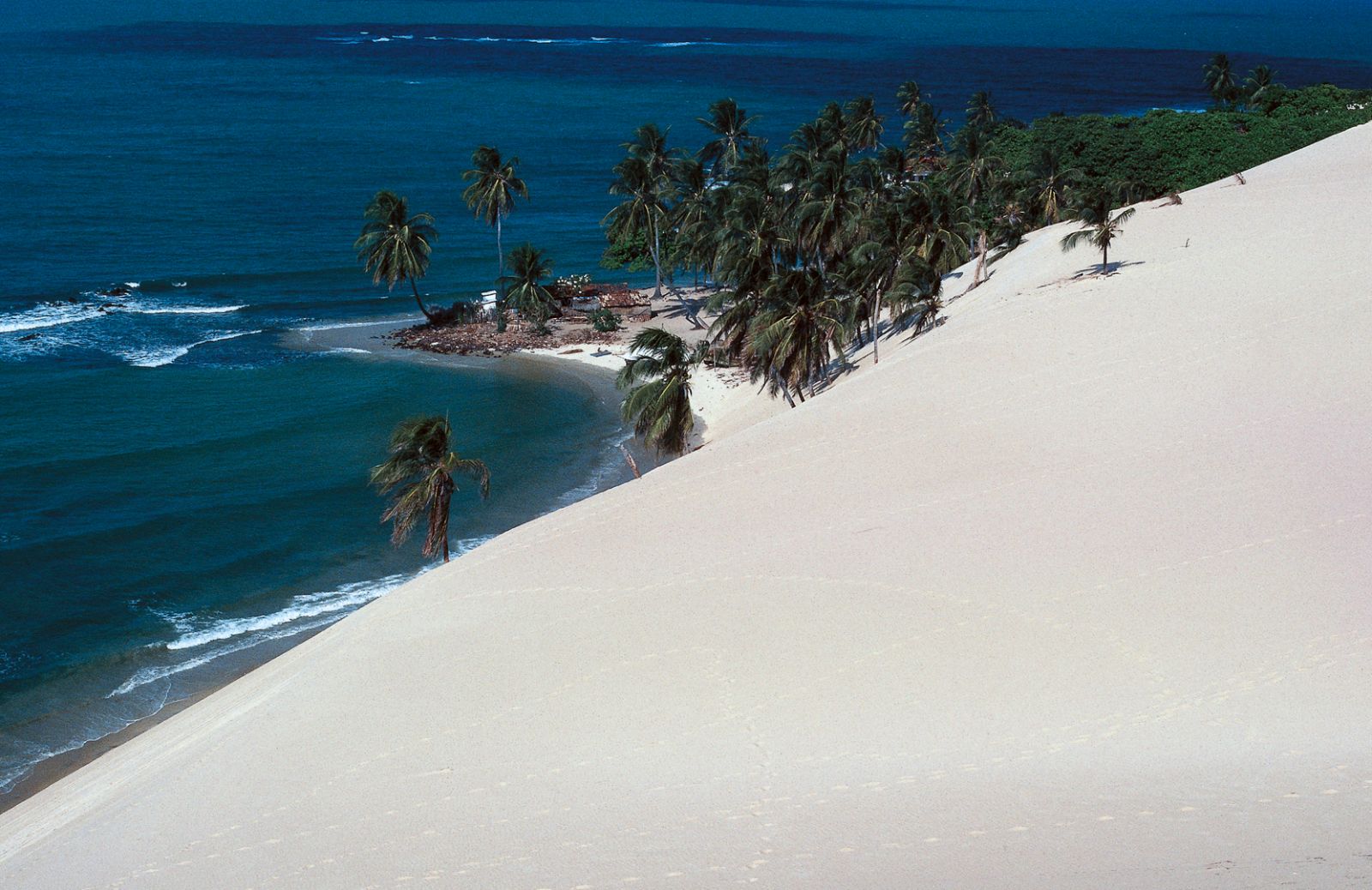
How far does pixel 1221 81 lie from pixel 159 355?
262 ft

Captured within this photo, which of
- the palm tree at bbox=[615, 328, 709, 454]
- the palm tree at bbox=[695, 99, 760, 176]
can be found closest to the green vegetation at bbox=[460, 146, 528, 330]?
the palm tree at bbox=[695, 99, 760, 176]

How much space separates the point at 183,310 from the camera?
6050cm

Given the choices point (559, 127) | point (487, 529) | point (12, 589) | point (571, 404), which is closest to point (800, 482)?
point (487, 529)

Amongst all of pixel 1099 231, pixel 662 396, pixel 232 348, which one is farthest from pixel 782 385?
pixel 232 348

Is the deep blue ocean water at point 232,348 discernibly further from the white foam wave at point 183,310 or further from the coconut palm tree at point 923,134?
the coconut palm tree at point 923,134

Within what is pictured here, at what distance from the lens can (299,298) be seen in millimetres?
63281

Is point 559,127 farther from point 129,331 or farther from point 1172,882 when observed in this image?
point 1172,882

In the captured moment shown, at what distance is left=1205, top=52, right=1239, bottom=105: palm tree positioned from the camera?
9275cm

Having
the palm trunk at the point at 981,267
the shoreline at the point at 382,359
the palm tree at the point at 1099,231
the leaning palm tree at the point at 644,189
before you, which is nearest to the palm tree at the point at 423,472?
the shoreline at the point at 382,359

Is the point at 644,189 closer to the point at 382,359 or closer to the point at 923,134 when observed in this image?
the point at 382,359

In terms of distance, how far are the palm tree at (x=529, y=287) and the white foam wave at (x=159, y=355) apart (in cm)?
1352

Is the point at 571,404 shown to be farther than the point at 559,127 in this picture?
No

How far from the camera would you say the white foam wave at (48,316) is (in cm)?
5603

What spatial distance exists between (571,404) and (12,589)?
21.0 m
